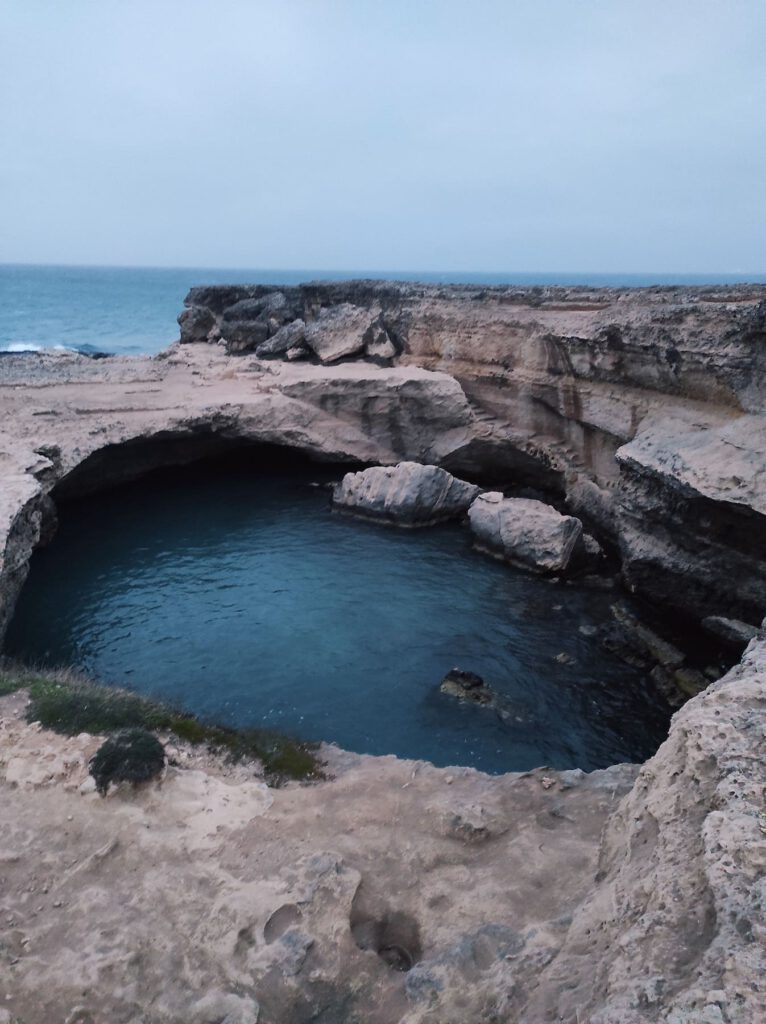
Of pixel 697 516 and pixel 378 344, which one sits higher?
pixel 378 344

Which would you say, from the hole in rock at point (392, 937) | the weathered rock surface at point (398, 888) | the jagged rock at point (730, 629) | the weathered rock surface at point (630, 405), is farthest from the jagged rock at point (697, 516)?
the hole in rock at point (392, 937)

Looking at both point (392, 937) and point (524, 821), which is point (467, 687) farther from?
point (392, 937)

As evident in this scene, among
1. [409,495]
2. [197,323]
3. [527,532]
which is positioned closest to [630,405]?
[527,532]

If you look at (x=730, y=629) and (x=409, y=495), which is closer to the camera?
(x=730, y=629)

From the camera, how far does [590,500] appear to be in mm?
25859

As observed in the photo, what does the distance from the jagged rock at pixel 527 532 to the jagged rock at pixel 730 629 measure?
5.53m

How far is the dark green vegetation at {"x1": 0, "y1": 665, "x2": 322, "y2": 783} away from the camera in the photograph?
13273 millimetres

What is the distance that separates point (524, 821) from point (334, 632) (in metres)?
9.93

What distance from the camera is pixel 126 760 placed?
11.8m

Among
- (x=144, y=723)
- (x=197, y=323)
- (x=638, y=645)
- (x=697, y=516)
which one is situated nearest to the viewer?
(x=144, y=723)

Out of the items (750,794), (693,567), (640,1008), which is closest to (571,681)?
(693,567)

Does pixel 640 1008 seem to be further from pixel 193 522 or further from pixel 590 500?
pixel 193 522

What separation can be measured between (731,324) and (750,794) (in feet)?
50.6

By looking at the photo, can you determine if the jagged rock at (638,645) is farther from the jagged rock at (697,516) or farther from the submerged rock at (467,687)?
the submerged rock at (467,687)
